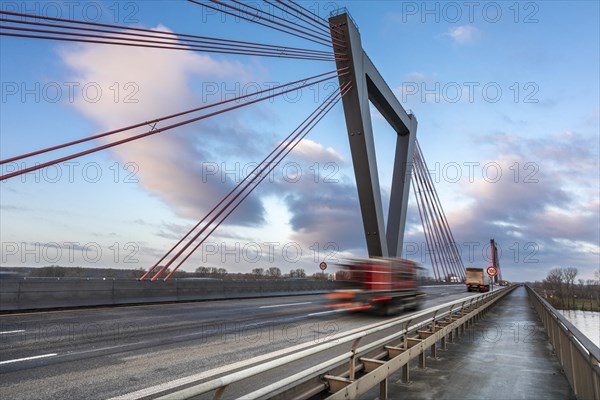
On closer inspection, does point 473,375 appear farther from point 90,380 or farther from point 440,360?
point 90,380

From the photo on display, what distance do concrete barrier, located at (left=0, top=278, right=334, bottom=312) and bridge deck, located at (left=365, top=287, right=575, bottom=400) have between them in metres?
13.3

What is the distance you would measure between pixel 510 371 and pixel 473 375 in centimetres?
103

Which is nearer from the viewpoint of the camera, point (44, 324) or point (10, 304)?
point (44, 324)

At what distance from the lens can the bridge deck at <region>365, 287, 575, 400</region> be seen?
20.2 feet

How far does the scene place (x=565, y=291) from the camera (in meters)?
134

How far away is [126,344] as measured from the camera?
29.4 feet

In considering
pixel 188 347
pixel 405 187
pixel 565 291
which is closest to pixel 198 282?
pixel 188 347

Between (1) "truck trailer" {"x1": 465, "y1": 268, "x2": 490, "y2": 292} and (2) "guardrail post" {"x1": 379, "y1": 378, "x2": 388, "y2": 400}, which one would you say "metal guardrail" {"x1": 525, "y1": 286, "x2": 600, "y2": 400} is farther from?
(1) "truck trailer" {"x1": 465, "y1": 268, "x2": 490, "y2": 292}

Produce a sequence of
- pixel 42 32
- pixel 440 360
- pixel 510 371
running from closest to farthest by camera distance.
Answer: pixel 510 371, pixel 440 360, pixel 42 32

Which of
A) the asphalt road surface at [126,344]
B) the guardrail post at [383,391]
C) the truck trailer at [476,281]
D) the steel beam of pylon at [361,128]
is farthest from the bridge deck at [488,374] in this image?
the truck trailer at [476,281]

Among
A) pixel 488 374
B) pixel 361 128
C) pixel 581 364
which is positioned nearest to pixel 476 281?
pixel 361 128

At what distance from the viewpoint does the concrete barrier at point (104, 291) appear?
13.9 meters

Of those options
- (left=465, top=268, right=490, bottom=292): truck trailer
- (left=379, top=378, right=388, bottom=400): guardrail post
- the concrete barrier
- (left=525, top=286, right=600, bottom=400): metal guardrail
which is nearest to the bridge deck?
(left=379, top=378, right=388, bottom=400): guardrail post

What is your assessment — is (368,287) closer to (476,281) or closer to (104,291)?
(104,291)
